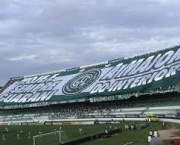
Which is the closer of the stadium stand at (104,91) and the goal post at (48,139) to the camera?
the goal post at (48,139)

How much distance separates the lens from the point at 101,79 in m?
112

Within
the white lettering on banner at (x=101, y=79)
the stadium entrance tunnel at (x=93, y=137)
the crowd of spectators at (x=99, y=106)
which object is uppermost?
the white lettering on banner at (x=101, y=79)

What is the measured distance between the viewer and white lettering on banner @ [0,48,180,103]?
97.2m

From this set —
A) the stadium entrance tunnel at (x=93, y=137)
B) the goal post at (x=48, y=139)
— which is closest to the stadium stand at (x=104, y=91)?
the stadium entrance tunnel at (x=93, y=137)

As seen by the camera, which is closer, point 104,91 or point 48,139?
point 48,139

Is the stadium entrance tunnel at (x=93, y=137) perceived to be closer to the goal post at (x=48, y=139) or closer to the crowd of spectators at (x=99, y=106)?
the goal post at (x=48, y=139)

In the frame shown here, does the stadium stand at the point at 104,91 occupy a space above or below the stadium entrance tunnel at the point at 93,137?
above

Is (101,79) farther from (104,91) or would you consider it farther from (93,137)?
(93,137)

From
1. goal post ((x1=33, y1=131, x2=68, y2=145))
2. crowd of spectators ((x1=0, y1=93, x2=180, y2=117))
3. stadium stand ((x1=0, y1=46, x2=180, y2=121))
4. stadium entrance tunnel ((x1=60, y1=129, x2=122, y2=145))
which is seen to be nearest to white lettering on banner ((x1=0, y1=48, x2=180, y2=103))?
stadium stand ((x1=0, y1=46, x2=180, y2=121))

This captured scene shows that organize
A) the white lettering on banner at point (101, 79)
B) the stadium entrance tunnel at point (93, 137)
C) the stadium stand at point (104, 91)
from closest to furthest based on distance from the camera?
the stadium entrance tunnel at point (93, 137) < the stadium stand at point (104, 91) < the white lettering on banner at point (101, 79)

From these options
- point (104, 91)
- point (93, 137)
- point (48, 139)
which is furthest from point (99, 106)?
point (48, 139)

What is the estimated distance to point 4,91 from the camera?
14488cm

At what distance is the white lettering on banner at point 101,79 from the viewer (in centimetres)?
9725

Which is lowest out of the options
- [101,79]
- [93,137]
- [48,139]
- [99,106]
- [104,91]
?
[93,137]
